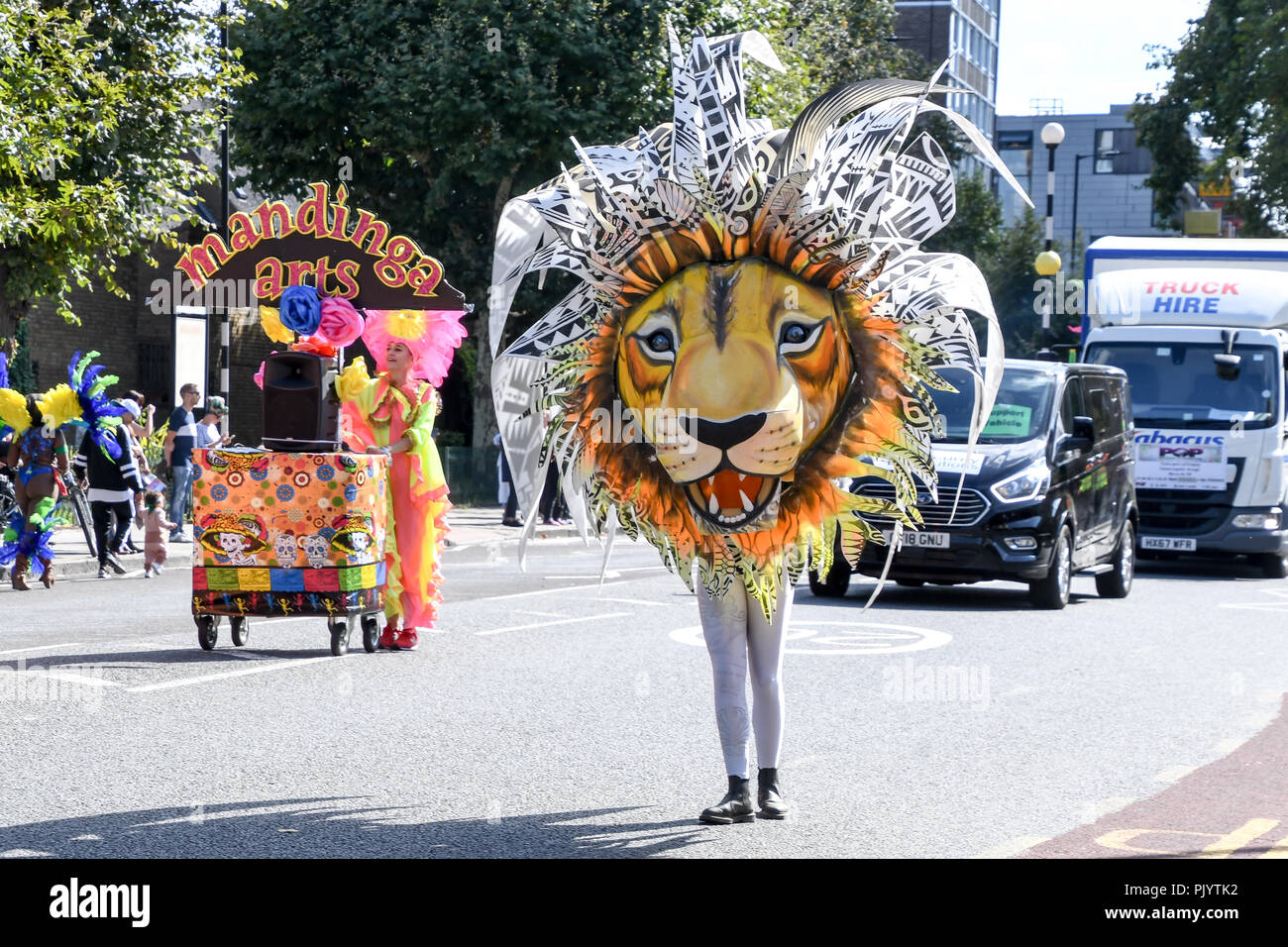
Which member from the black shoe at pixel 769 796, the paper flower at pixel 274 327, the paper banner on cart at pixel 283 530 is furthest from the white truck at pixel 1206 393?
the black shoe at pixel 769 796

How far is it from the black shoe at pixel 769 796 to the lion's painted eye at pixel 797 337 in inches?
66.3

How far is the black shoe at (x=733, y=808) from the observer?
21.4 feet

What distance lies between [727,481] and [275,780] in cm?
246

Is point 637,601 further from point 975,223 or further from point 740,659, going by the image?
point 975,223

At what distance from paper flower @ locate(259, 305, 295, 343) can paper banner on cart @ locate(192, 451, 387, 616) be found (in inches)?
39.0

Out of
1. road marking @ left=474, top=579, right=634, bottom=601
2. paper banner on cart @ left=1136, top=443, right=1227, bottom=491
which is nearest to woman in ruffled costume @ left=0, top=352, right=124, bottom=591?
road marking @ left=474, top=579, right=634, bottom=601

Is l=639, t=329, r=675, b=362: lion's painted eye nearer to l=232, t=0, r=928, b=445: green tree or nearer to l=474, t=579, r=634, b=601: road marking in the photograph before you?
l=474, t=579, r=634, b=601: road marking

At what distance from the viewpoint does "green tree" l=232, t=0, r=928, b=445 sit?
2859 cm

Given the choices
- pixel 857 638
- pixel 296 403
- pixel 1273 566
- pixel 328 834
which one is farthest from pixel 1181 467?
pixel 328 834

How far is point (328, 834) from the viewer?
6250 millimetres
